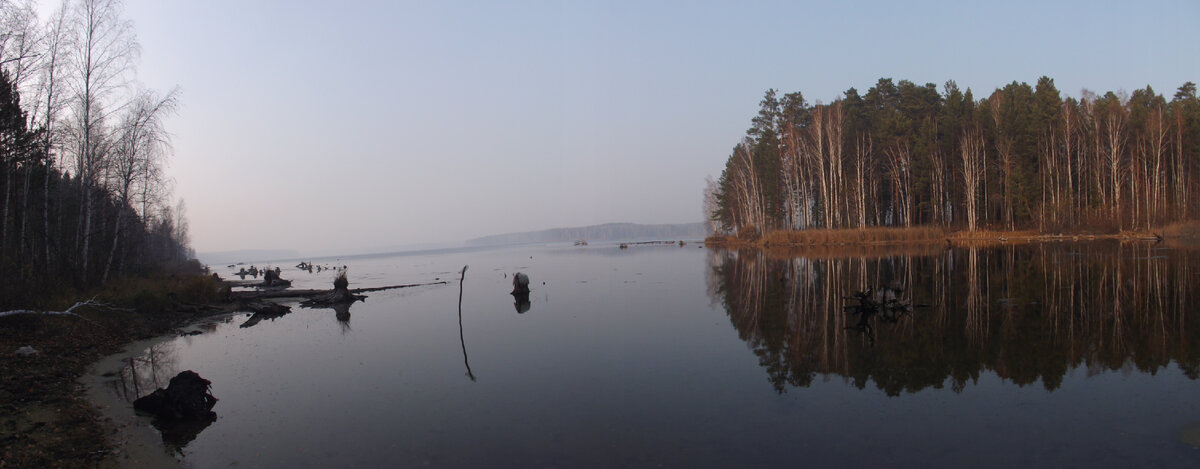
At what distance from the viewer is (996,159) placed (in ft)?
181

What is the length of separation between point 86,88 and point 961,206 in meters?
66.5

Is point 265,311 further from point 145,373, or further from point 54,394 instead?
point 54,394

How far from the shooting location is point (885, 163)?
197 ft

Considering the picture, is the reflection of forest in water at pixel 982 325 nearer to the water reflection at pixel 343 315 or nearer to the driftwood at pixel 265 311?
the water reflection at pixel 343 315

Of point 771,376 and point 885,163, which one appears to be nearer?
point 771,376

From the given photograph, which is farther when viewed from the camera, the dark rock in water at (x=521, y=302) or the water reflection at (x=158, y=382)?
the dark rock in water at (x=521, y=302)

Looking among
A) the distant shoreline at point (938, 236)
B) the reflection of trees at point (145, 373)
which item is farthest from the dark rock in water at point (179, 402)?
the distant shoreline at point (938, 236)

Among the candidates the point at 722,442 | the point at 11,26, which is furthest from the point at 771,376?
the point at 11,26

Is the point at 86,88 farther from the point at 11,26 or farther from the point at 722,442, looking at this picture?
the point at 722,442

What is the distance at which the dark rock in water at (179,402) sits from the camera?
8633mm

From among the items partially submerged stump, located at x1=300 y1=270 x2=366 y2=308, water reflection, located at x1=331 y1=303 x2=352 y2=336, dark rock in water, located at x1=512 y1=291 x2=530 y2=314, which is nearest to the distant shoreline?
dark rock in water, located at x1=512 y1=291 x2=530 y2=314

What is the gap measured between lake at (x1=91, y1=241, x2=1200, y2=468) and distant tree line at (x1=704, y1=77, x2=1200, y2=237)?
35.3 meters

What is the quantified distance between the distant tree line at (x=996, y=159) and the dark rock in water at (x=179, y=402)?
50.3 meters

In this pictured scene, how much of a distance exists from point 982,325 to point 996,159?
53.5 metres
